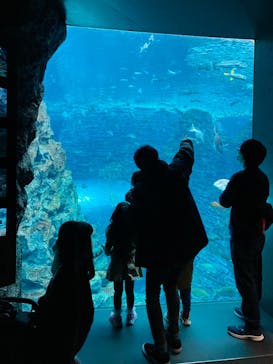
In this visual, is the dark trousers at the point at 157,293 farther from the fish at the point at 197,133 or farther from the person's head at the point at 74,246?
the fish at the point at 197,133

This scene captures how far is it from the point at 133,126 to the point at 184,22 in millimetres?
10963

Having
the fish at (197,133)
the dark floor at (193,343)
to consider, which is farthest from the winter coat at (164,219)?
the fish at (197,133)

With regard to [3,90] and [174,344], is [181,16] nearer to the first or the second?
[3,90]

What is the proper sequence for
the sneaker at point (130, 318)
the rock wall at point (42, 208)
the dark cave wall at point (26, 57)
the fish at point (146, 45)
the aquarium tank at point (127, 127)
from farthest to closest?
the fish at point (146, 45) < the aquarium tank at point (127, 127) < the rock wall at point (42, 208) < the sneaker at point (130, 318) < the dark cave wall at point (26, 57)

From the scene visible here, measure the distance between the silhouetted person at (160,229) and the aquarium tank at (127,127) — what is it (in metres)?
5.83

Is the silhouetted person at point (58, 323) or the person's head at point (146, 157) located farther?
the person's head at point (146, 157)

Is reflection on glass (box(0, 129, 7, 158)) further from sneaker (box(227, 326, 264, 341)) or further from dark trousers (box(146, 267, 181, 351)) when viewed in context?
sneaker (box(227, 326, 264, 341))

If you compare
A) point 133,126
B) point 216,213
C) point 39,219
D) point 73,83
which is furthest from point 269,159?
point 73,83

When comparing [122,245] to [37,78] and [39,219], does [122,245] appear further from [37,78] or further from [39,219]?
[39,219]

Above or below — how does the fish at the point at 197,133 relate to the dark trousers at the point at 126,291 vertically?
above

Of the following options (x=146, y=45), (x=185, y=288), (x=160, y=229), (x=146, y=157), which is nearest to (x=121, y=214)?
(x=160, y=229)

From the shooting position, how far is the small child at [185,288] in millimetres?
2674

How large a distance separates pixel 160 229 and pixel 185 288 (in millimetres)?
794

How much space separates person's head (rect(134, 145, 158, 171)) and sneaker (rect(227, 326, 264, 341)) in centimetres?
158
